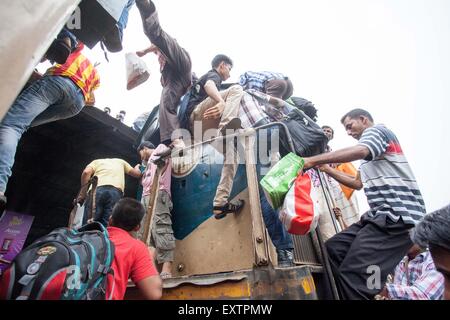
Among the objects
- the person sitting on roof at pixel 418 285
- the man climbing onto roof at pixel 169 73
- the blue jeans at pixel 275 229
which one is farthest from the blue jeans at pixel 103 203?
the person sitting on roof at pixel 418 285

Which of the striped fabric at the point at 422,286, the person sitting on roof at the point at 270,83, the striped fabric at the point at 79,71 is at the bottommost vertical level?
the striped fabric at the point at 422,286

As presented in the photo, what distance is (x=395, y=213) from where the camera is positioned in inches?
89.4

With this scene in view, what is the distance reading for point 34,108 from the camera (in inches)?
94.9

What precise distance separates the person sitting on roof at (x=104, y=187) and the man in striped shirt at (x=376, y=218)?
3.35m

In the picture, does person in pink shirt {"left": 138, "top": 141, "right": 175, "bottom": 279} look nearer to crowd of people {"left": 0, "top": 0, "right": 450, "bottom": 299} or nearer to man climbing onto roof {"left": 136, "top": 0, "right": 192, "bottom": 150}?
crowd of people {"left": 0, "top": 0, "right": 450, "bottom": 299}

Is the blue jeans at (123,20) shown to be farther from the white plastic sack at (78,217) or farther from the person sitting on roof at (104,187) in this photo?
the white plastic sack at (78,217)

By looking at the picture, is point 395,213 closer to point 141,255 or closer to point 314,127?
point 314,127

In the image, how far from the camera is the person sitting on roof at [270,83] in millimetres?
4113

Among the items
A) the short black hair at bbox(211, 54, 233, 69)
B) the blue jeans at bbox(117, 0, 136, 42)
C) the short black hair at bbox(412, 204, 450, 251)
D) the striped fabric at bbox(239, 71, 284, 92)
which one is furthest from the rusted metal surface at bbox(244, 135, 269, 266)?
the short black hair at bbox(211, 54, 233, 69)

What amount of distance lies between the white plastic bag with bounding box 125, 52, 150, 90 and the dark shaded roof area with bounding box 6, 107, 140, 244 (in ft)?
2.84

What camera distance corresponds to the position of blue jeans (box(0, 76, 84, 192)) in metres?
2.01
